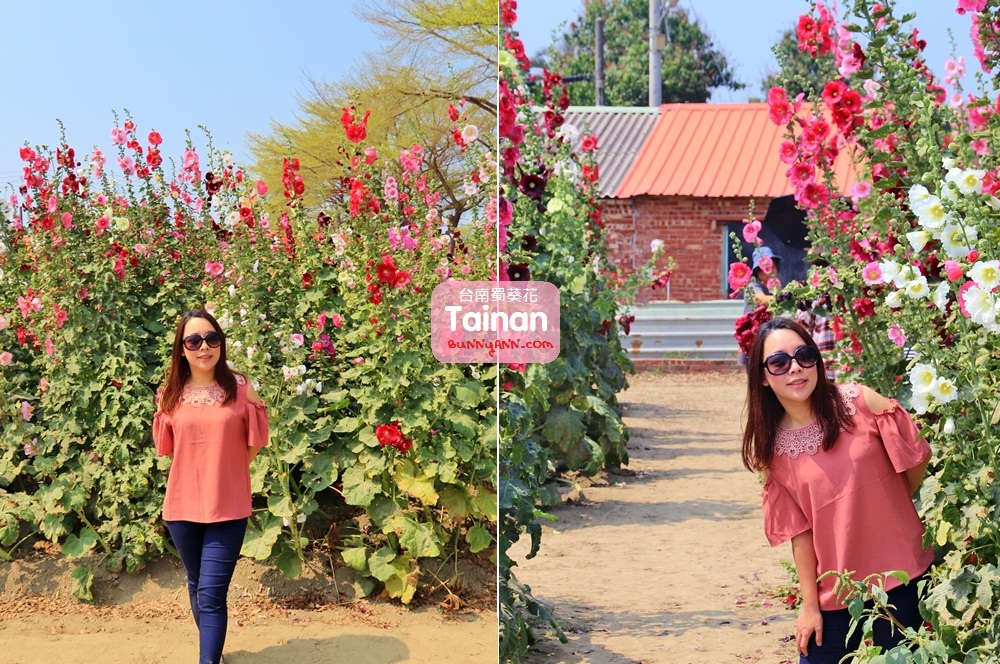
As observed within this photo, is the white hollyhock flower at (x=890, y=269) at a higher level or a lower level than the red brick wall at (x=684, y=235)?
lower

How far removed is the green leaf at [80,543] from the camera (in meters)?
3.64

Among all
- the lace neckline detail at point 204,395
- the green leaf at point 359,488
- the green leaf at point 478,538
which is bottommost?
the green leaf at point 478,538

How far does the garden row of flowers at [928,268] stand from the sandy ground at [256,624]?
1.12 m

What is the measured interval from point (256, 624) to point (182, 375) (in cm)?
70

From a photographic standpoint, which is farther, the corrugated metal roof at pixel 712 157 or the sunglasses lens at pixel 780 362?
the corrugated metal roof at pixel 712 157

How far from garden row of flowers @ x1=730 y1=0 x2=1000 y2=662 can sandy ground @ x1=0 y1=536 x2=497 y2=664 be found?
112 centimetres

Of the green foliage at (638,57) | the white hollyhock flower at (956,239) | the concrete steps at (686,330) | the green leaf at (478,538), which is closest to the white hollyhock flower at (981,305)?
the white hollyhock flower at (956,239)

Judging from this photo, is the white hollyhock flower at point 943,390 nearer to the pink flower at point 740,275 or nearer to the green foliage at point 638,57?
the pink flower at point 740,275

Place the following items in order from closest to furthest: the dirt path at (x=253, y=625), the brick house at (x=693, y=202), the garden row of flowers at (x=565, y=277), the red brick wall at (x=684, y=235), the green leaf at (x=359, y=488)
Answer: the dirt path at (x=253, y=625)
the green leaf at (x=359, y=488)
the garden row of flowers at (x=565, y=277)
the brick house at (x=693, y=202)
the red brick wall at (x=684, y=235)

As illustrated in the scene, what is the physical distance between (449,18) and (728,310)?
10.4 meters

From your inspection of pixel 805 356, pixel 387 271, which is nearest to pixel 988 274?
pixel 805 356

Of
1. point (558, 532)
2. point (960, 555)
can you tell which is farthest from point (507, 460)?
point (558, 532)

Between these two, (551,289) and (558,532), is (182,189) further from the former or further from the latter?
(558,532)

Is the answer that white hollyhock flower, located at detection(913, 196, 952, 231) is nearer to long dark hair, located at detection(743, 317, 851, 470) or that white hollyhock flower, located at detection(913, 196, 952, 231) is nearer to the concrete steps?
long dark hair, located at detection(743, 317, 851, 470)
